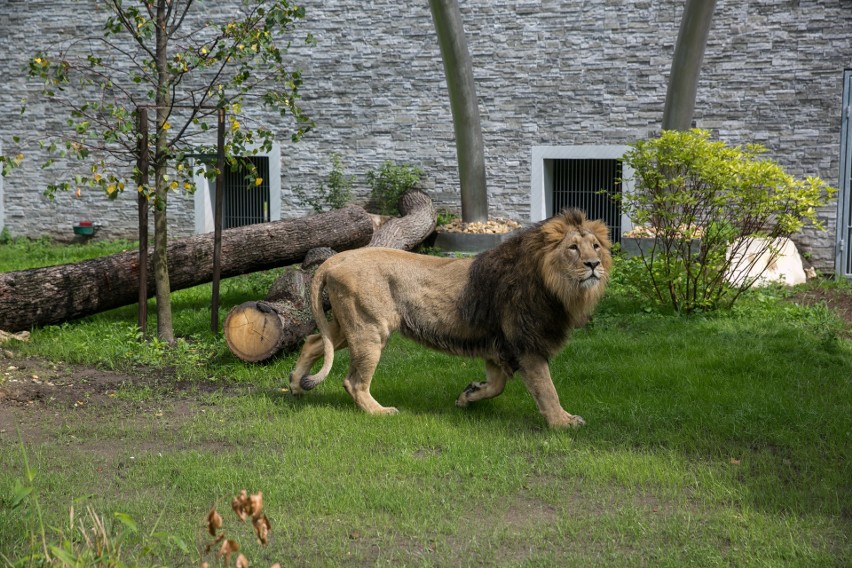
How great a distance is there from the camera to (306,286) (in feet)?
33.9

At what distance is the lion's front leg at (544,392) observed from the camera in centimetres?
709

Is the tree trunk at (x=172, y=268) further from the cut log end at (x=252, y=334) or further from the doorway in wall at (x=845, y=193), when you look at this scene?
the doorway in wall at (x=845, y=193)

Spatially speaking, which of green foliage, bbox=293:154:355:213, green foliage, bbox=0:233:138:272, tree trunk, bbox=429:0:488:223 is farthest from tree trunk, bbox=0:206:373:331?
green foliage, bbox=0:233:138:272

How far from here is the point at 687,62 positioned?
13586mm

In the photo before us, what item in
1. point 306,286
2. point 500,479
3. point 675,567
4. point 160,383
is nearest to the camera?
point 675,567

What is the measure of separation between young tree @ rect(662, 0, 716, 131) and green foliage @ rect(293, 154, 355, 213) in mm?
6036

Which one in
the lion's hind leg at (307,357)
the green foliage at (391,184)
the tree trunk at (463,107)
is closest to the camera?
the lion's hind leg at (307,357)

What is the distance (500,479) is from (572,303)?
1.65 m

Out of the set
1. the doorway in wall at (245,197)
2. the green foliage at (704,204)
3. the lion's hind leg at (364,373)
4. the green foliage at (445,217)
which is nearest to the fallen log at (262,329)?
the lion's hind leg at (364,373)

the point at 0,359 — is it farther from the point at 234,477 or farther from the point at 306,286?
the point at 234,477

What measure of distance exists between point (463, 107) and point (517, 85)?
1.30 meters

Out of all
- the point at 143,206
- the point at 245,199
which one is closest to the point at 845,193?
the point at 143,206

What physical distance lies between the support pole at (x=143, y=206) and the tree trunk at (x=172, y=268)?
2.71ft

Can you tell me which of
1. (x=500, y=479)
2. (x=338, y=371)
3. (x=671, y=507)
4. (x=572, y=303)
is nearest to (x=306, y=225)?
(x=338, y=371)
